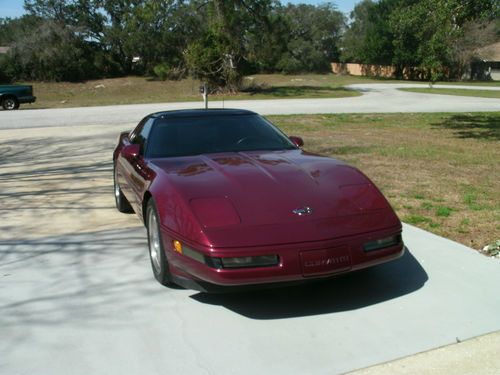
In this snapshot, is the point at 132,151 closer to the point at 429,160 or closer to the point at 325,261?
the point at 325,261

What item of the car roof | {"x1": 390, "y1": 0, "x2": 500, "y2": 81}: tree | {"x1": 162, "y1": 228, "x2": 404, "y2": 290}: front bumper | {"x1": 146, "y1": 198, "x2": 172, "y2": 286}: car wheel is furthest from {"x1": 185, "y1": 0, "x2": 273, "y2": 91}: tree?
{"x1": 162, "y1": 228, "x2": 404, "y2": 290}: front bumper

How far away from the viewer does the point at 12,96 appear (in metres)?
26.5

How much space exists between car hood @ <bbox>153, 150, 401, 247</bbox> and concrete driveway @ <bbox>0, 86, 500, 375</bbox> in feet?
1.94

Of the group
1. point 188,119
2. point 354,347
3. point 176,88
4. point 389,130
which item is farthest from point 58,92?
point 354,347

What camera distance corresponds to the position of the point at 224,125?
5.61m

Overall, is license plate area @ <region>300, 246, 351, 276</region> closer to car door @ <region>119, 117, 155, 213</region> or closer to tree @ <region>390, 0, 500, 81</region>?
car door @ <region>119, 117, 155, 213</region>

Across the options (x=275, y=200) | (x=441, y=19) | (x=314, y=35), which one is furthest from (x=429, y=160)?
(x=314, y=35)

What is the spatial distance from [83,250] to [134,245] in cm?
49

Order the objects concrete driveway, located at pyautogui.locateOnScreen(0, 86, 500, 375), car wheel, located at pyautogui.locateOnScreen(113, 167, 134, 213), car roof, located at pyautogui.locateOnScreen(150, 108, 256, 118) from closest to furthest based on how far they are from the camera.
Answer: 1. concrete driveway, located at pyautogui.locateOnScreen(0, 86, 500, 375)
2. car roof, located at pyautogui.locateOnScreen(150, 108, 256, 118)
3. car wheel, located at pyautogui.locateOnScreen(113, 167, 134, 213)

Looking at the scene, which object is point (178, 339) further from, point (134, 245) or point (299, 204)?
point (134, 245)

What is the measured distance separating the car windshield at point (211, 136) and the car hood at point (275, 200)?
0.46m

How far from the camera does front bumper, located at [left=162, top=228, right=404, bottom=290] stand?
3.65 metres

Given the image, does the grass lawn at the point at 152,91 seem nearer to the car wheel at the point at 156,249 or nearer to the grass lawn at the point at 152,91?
the grass lawn at the point at 152,91

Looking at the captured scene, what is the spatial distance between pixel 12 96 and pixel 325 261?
85.7ft
